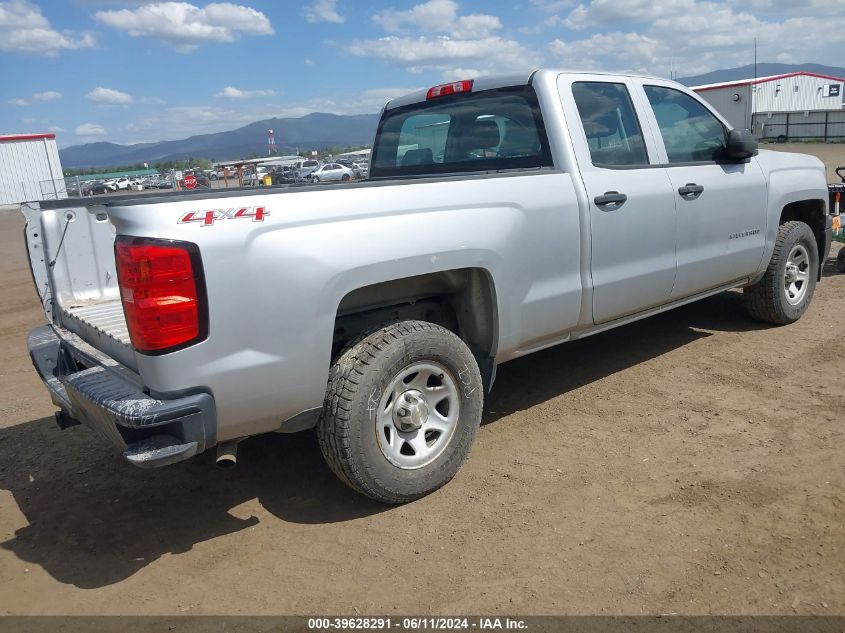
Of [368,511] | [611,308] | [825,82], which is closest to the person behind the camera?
[368,511]

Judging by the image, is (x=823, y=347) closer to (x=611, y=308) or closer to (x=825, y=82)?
(x=611, y=308)

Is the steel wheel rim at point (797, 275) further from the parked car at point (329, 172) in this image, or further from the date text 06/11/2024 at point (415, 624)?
the parked car at point (329, 172)

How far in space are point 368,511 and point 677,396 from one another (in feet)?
7.38

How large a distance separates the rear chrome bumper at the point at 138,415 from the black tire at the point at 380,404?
547 mm

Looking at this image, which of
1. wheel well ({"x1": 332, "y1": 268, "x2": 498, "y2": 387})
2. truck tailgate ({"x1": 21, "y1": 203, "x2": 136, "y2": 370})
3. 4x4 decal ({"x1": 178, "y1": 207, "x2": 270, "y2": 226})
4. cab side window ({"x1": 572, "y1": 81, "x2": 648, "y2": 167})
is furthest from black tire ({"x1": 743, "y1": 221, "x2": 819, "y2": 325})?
truck tailgate ({"x1": 21, "y1": 203, "x2": 136, "y2": 370})

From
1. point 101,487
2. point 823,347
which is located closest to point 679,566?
point 101,487

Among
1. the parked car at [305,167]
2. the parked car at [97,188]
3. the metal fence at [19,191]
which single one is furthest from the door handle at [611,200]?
the metal fence at [19,191]

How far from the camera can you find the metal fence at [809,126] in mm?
42125

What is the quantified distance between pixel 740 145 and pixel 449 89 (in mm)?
2000

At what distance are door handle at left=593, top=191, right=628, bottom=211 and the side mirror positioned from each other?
126 cm

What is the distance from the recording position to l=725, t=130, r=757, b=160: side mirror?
15.7ft

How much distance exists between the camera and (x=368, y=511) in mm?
3369

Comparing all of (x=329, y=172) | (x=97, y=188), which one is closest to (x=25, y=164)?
(x=97, y=188)

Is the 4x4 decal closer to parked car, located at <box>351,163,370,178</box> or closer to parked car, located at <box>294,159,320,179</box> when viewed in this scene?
parked car, located at <box>351,163,370,178</box>
